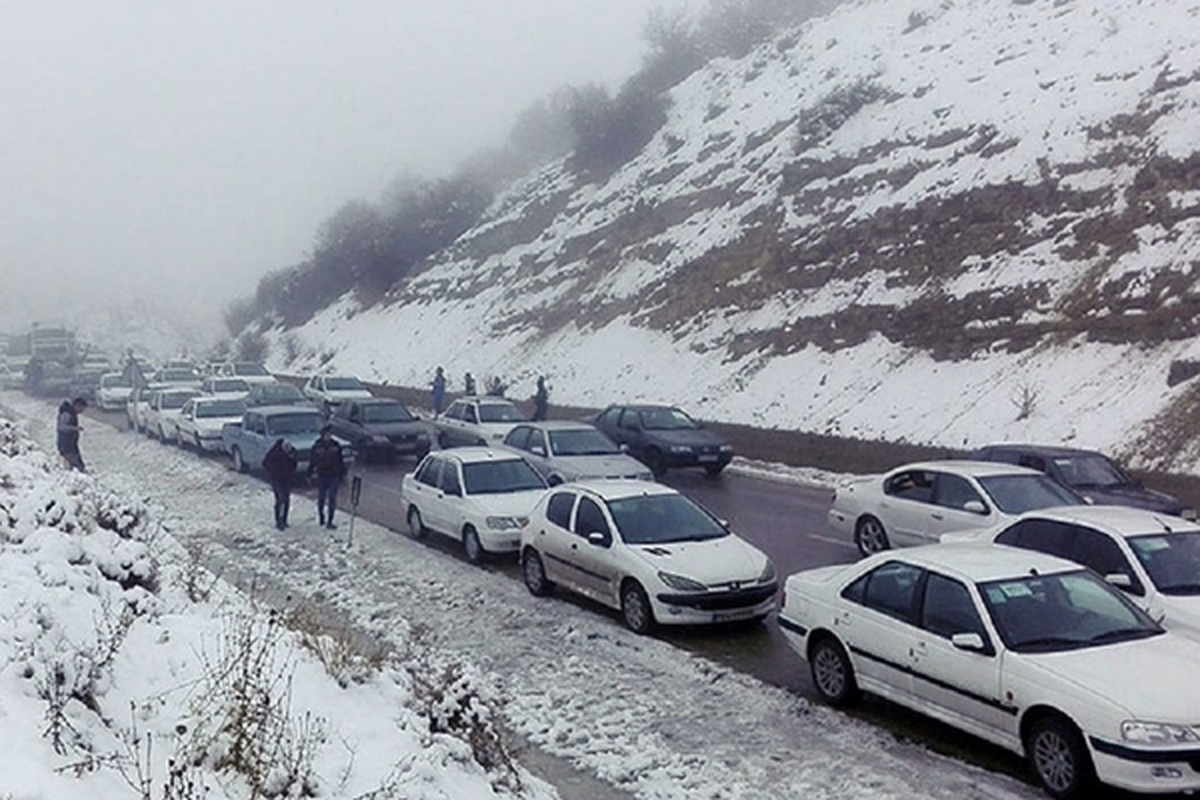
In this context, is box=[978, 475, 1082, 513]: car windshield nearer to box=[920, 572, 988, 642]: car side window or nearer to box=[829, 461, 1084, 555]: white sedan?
box=[829, 461, 1084, 555]: white sedan

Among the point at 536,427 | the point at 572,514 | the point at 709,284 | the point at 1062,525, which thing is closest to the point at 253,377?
the point at 709,284

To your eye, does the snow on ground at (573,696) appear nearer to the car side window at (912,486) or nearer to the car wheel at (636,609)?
the car wheel at (636,609)

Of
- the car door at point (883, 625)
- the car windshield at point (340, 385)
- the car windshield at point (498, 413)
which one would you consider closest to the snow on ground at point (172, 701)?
the car door at point (883, 625)

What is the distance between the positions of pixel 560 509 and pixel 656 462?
1126cm

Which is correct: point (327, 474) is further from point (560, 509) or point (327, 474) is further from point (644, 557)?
point (644, 557)

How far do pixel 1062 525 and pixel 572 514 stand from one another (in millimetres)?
5270

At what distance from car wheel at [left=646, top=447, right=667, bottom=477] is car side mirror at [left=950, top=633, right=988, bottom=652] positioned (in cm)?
1665

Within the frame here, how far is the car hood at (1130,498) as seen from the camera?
1595 cm

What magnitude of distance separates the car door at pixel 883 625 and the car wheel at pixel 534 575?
4848mm

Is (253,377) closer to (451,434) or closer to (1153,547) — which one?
(451,434)

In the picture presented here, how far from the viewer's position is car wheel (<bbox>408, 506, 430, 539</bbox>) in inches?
711

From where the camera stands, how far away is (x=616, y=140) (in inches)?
2302

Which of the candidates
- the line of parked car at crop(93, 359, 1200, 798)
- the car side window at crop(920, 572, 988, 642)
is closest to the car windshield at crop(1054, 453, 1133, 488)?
the line of parked car at crop(93, 359, 1200, 798)

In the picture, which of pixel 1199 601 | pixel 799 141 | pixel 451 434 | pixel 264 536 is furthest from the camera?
pixel 799 141
